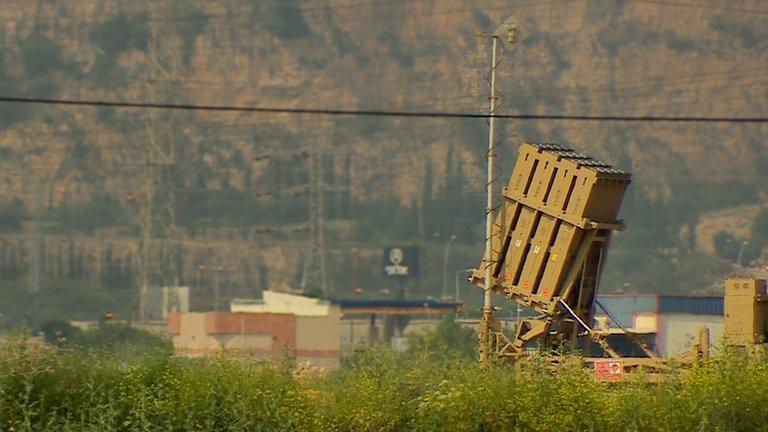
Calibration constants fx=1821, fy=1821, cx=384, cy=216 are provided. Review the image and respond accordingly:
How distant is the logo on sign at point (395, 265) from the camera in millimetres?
185000

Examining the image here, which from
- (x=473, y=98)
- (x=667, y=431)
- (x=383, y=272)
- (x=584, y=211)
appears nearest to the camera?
(x=667, y=431)

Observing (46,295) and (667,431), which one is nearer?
(667,431)

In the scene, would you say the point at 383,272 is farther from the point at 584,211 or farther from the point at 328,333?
the point at 584,211

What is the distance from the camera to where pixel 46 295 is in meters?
183

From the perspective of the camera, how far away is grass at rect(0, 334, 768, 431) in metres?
24.0

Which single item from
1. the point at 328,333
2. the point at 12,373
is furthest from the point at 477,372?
the point at 328,333

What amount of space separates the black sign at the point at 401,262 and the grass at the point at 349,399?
15925 cm

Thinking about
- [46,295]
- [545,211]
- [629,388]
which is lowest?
[46,295]

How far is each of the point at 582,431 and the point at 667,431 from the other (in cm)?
112

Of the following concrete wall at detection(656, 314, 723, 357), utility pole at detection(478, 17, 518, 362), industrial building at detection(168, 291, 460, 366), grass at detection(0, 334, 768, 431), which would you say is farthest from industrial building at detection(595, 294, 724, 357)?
grass at detection(0, 334, 768, 431)

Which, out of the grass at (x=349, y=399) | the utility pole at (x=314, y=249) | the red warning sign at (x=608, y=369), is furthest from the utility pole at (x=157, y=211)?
the grass at (x=349, y=399)

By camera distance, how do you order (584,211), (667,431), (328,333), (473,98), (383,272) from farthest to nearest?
(383,272) → (328,333) → (473,98) → (584,211) → (667,431)

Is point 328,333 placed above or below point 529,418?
below

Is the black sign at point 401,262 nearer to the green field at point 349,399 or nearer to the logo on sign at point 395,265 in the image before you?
the logo on sign at point 395,265
